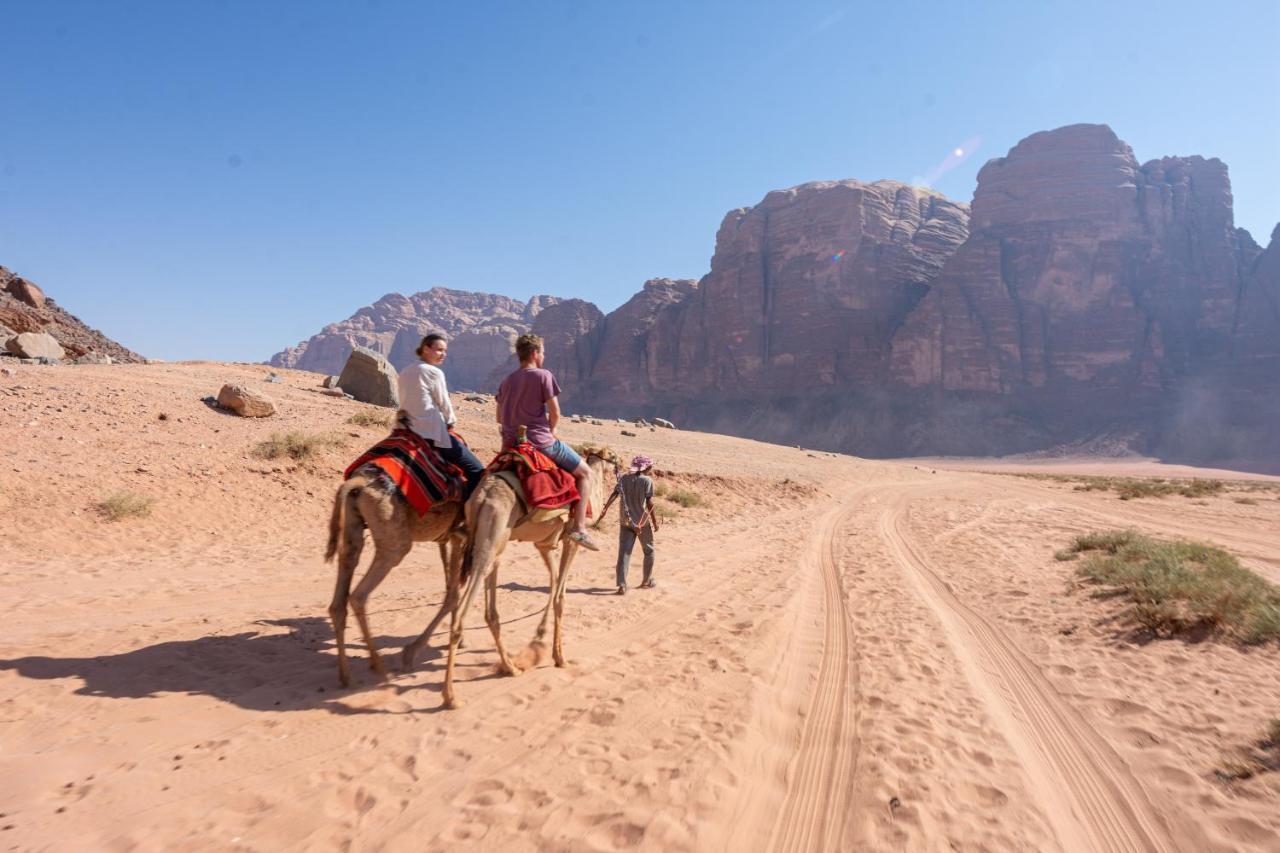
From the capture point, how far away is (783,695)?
17.6ft

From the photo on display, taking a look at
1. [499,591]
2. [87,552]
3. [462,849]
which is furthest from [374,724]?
[87,552]

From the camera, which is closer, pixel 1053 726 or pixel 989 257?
pixel 1053 726

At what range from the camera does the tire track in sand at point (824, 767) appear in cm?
354

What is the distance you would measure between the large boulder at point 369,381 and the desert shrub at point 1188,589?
78.2ft

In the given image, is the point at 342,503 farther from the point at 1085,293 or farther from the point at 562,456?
the point at 1085,293

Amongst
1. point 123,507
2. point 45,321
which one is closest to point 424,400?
point 123,507

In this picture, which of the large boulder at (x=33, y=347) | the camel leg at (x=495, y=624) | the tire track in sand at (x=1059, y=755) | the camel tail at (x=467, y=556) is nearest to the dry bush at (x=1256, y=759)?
the tire track in sand at (x=1059, y=755)

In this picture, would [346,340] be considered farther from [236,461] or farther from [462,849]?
[462,849]

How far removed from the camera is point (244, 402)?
16938 mm

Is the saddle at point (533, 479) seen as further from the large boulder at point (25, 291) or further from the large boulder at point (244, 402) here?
the large boulder at point (25, 291)

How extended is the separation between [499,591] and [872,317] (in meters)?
101

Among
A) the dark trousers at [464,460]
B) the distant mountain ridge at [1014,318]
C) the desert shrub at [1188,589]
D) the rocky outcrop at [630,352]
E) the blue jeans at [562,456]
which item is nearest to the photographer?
the dark trousers at [464,460]

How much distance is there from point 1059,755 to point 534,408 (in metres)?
5.54

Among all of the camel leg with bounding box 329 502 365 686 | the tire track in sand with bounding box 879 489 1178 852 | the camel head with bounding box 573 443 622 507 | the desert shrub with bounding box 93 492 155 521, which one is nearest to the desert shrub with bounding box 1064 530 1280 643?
the tire track in sand with bounding box 879 489 1178 852
